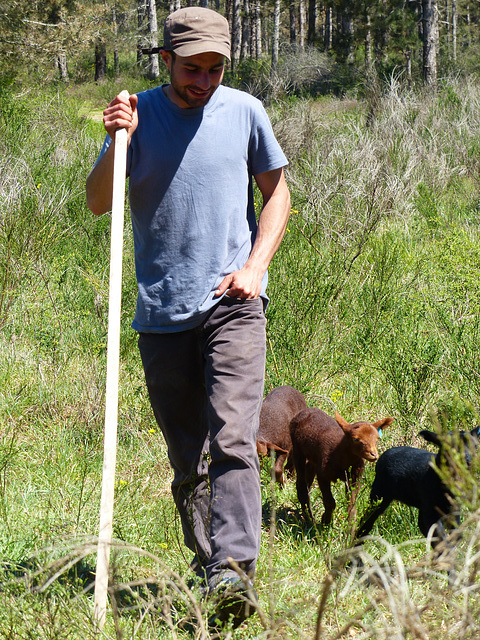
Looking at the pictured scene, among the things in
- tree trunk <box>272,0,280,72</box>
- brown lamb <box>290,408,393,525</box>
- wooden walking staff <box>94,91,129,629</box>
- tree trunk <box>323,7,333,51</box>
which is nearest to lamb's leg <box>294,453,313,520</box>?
brown lamb <box>290,408,393,525</box>

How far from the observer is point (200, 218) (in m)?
2.99

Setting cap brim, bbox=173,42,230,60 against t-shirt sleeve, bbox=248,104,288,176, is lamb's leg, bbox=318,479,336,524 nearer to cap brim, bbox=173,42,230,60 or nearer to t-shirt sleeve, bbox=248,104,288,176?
t-shirt sleeve, bbox=248,104,288,176

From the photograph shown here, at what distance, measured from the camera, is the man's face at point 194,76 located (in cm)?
294

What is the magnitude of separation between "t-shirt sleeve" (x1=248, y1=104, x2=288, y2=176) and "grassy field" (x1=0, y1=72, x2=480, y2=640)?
1.42 m

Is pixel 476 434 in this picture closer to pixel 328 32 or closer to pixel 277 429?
pixel 277 429

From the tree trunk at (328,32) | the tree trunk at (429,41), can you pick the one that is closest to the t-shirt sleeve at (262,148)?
the tree trunk at (429,41)

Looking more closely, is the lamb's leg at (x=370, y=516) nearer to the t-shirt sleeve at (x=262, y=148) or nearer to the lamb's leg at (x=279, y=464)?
the lamb's leg at (x=279, y=464)

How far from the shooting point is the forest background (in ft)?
7.20

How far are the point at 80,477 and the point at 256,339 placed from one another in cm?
161

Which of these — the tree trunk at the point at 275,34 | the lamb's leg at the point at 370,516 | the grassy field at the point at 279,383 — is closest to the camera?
the grassy field at the point at 279,383

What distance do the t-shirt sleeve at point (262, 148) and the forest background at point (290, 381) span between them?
1.89 feet

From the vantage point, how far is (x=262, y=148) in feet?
10.3

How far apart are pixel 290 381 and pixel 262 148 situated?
2.19m

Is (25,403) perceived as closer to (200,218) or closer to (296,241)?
(200,218)
